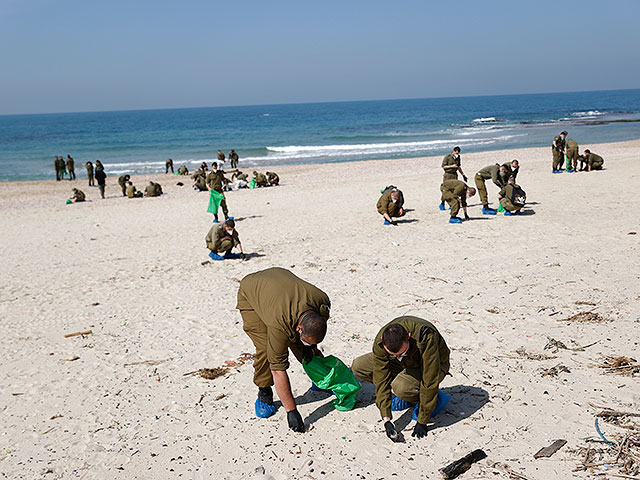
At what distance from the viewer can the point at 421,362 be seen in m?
4.48

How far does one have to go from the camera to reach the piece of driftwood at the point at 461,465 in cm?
402

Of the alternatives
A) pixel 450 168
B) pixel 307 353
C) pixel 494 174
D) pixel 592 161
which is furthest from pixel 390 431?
pixel 592 161

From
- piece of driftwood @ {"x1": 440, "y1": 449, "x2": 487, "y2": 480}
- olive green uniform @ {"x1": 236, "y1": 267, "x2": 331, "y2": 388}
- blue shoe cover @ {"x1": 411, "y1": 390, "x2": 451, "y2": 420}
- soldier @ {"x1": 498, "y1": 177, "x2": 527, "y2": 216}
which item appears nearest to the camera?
piece of driftwood @ {"x1": 440, "y1": 449, "x2": 487, "y2": 480}

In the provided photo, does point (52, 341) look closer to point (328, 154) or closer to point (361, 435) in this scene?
point (361, 435)

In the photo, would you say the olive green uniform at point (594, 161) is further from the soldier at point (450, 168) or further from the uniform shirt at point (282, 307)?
the uniform shirt at point (282, 307)

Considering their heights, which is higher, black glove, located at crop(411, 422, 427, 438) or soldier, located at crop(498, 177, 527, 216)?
soldier, located at crop(498, 177, 527, 216)

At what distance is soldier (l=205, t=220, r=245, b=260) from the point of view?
11062 millimetres

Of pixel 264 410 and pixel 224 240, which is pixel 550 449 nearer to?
pixel 264 410

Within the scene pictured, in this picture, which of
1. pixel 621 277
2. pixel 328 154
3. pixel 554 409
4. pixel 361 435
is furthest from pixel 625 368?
pixel 328 154

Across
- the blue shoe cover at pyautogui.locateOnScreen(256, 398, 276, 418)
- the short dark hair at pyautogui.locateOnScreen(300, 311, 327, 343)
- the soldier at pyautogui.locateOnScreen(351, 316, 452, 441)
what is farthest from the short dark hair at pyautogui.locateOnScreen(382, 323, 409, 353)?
the blue shoe cover at pyautogui.locateOnScreen(256, 398, 276, 418)

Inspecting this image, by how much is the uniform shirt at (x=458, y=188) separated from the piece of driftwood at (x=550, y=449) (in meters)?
9.29

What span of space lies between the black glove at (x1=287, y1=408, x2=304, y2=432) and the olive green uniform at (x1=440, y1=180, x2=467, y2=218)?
9.20m

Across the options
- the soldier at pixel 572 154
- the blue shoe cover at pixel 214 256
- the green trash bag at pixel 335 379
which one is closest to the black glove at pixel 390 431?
the green trash bag at pixel 335 379

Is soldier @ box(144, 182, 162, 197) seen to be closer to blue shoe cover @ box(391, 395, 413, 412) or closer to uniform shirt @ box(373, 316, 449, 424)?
blue shoe cover @ box(391, 395, 413, 412)
